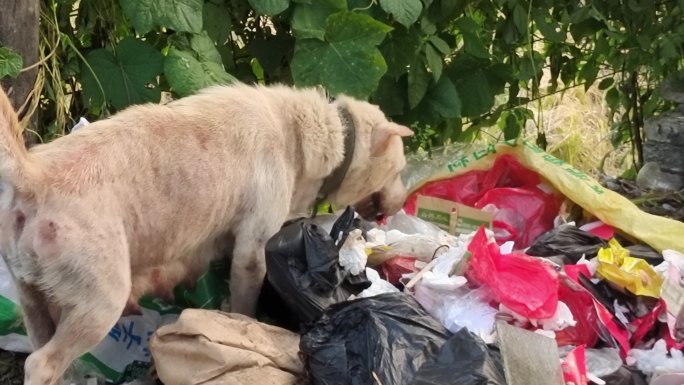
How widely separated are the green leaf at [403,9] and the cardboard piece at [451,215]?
809mm

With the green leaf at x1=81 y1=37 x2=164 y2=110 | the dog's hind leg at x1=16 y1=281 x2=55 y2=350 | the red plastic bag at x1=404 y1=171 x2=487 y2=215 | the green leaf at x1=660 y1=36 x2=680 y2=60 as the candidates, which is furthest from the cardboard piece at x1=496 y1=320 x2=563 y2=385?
the green leaf at x1=660 y1=36 x2=680 y2=60

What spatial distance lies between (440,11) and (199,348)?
249cm

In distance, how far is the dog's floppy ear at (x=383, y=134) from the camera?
385 centimetres

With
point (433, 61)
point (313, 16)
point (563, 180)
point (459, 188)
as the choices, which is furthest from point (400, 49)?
point (563, 180)

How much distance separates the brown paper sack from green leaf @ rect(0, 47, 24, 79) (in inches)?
46.6

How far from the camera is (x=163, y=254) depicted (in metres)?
3.23

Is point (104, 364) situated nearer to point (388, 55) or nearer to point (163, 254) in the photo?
point (163, 254)

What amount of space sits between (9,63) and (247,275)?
1193mm

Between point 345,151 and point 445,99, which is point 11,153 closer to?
point 345,151

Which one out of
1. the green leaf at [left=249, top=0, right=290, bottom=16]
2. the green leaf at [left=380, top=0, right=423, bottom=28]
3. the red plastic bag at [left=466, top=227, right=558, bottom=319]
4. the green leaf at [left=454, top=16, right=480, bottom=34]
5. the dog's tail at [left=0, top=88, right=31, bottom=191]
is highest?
the green leaf at [left=249, top=0, right=290, bottom=16]

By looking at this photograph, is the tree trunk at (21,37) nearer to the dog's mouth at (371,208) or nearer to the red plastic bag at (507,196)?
the dog's mouth at (371,208)

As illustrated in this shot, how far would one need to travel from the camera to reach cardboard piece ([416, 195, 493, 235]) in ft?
14.0

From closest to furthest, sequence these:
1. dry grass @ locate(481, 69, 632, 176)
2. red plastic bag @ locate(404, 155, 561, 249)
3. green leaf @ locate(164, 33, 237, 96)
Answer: green leaf @ locate(164, 33, 237, 96) < red plastic bag @ locate(404, 155, 561, 249) < dry grass @ locate(481, 69, 632, 176)

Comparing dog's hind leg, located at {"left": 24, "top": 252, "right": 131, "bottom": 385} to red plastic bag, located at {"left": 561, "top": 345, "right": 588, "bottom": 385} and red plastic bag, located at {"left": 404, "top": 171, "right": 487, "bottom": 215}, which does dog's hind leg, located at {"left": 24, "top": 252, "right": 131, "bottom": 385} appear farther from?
red plastic bag, located at {"left": 404, "top": 171, "right": 487, "bottom": 215}
